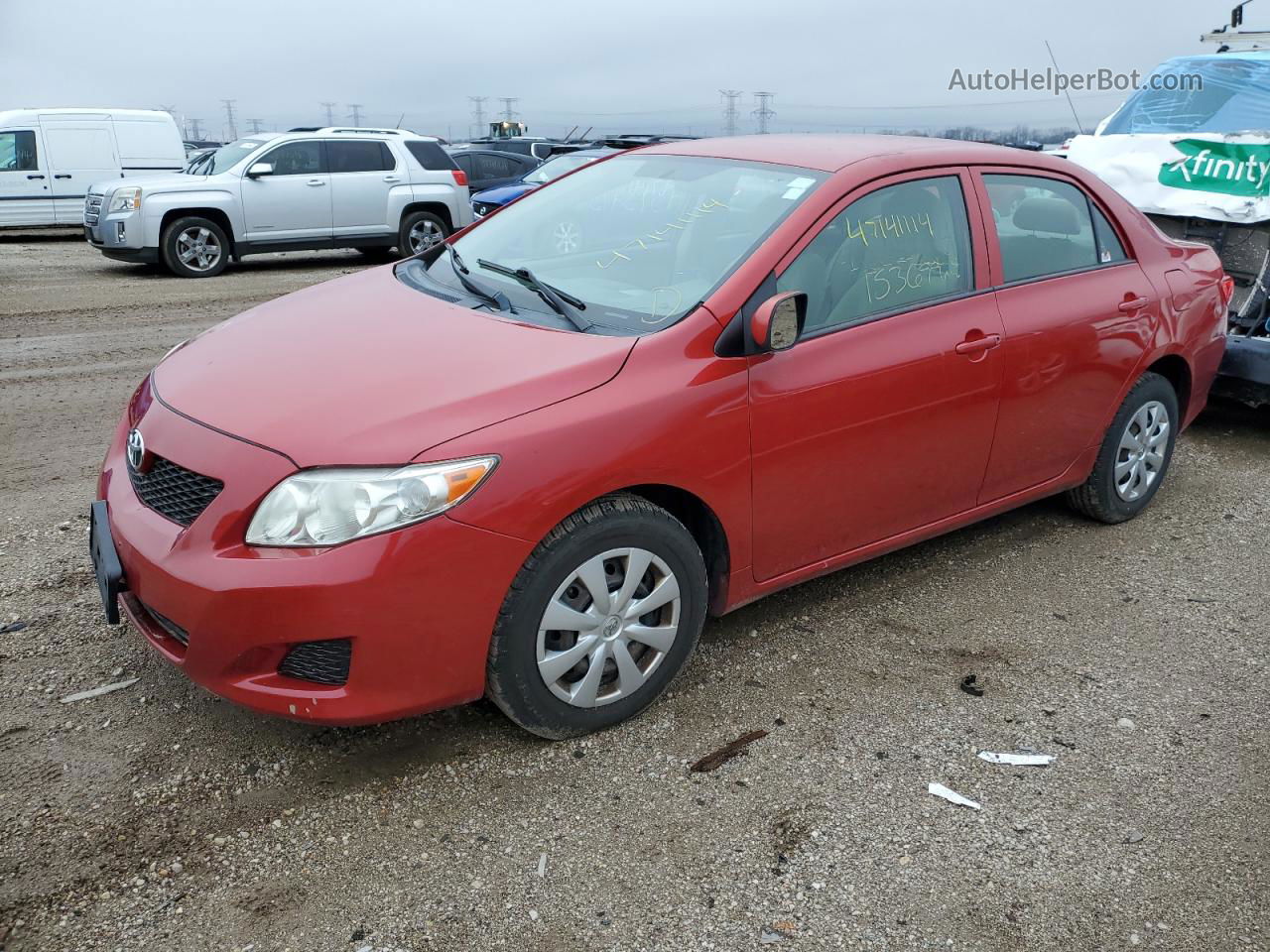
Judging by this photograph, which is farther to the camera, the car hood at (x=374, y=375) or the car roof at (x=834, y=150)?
the car roof at (x=834, y=150)

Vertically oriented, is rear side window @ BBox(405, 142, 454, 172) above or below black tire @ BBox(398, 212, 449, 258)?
above

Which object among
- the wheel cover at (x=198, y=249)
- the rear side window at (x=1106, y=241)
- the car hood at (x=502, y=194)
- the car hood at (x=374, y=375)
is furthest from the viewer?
the car hood at (x=502, y=194)

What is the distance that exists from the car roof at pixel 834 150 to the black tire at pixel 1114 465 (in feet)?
3.49

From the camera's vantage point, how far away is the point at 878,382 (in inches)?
141

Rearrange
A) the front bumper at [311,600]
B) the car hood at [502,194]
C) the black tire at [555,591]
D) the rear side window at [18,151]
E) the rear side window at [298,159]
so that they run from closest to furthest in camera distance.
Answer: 1. the front bumper at [311,600]
2. the black tire at [555,591]
3. the rear side window at [298,159]
4. the car hood at [502,194]
5. the rear side window at [18,151]

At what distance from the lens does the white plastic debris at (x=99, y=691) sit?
11.0 feet

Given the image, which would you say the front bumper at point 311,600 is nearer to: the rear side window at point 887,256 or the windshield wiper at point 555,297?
the windshield wiper at point 555,297

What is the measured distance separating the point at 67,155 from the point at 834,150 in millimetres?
16570

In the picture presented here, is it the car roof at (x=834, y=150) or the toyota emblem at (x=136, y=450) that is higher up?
the car roof at (x=834, y=150)

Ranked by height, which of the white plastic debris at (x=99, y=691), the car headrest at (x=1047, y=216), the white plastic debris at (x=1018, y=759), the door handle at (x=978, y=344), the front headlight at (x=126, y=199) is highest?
the car headrest at (x=1047, y=216)

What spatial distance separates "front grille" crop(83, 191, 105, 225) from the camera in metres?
13.1

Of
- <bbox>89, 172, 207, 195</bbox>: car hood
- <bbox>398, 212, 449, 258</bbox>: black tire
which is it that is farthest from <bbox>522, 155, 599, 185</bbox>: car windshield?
<bbox>89, 172, 207, 195</bbox>: car hood

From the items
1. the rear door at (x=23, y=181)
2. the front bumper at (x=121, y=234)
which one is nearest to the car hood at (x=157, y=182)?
the front bumper at (x=121, y=234)

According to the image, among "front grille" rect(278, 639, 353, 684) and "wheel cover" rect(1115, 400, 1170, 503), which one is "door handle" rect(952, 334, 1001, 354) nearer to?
"wheel cover" rect(1115, 400, 1170, 503)
